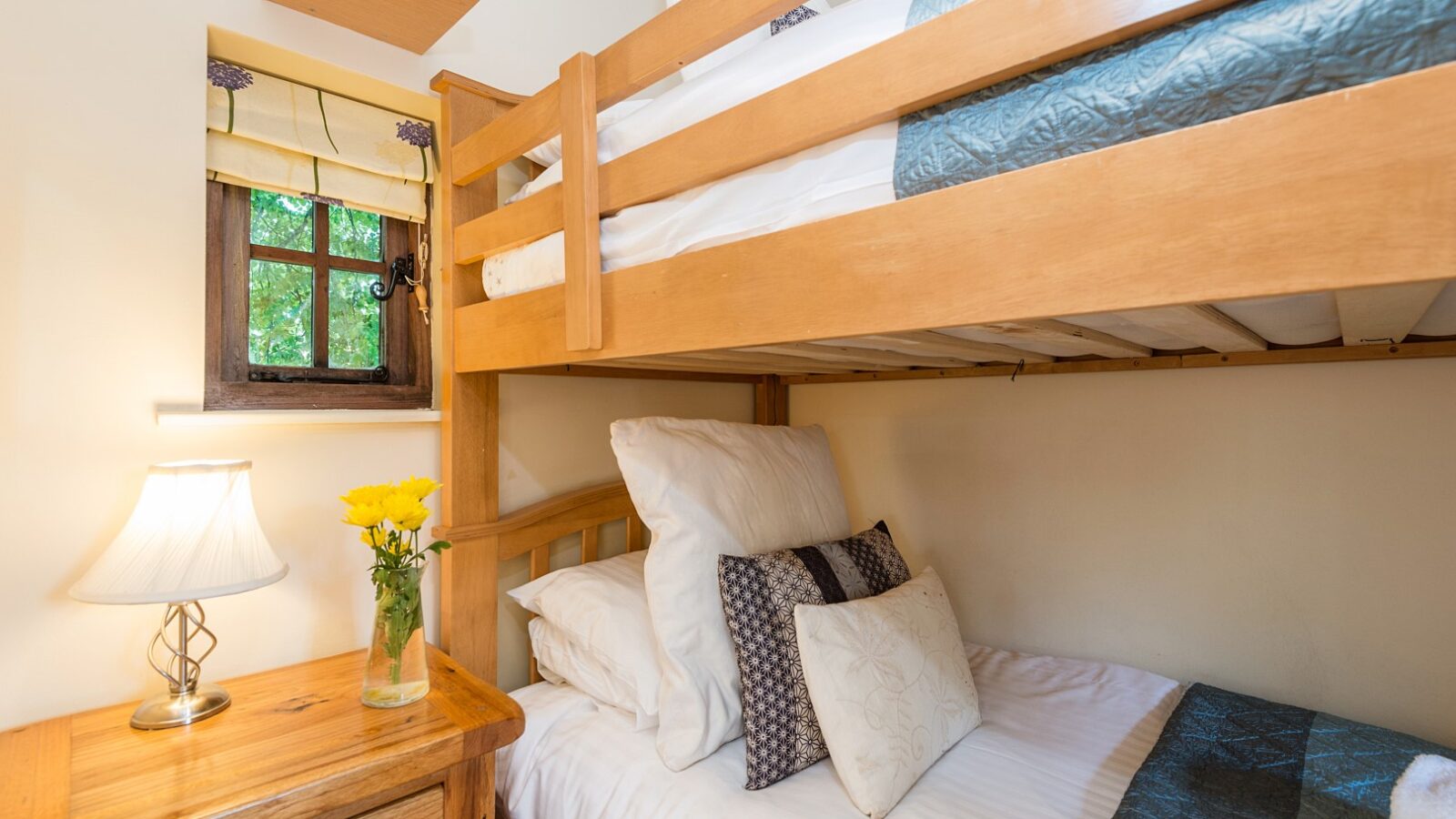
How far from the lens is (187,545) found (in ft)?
3.36

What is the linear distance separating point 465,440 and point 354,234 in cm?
52

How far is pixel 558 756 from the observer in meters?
1.22

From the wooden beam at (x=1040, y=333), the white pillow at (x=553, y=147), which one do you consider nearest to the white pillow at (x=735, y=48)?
the white pillow at (x=553, y=147)

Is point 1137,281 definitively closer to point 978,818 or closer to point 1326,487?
point 978,818

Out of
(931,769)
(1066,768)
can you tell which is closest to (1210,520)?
(1066,768)

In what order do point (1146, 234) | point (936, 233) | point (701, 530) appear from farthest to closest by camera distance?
1. point (701, 530)
2. point (936, 233)
3. point (1146, 234)

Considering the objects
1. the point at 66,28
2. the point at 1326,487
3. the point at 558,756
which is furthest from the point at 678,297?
the point at 1326,487

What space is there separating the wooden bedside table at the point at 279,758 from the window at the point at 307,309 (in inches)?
22.3

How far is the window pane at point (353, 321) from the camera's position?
1445 mm

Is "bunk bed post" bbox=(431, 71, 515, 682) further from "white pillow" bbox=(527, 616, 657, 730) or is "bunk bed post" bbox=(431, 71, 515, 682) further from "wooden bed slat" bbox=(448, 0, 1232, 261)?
"wooden bed slat" bbox=(448, 0, 1232, 261)

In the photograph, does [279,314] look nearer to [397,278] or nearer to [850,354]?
[397,278]

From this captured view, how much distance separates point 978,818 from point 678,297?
0.89 m

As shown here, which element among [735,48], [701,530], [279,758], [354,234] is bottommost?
[279,758]

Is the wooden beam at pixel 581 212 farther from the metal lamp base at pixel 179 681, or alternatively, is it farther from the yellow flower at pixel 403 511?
the metal lamp base at pixel 179 681
